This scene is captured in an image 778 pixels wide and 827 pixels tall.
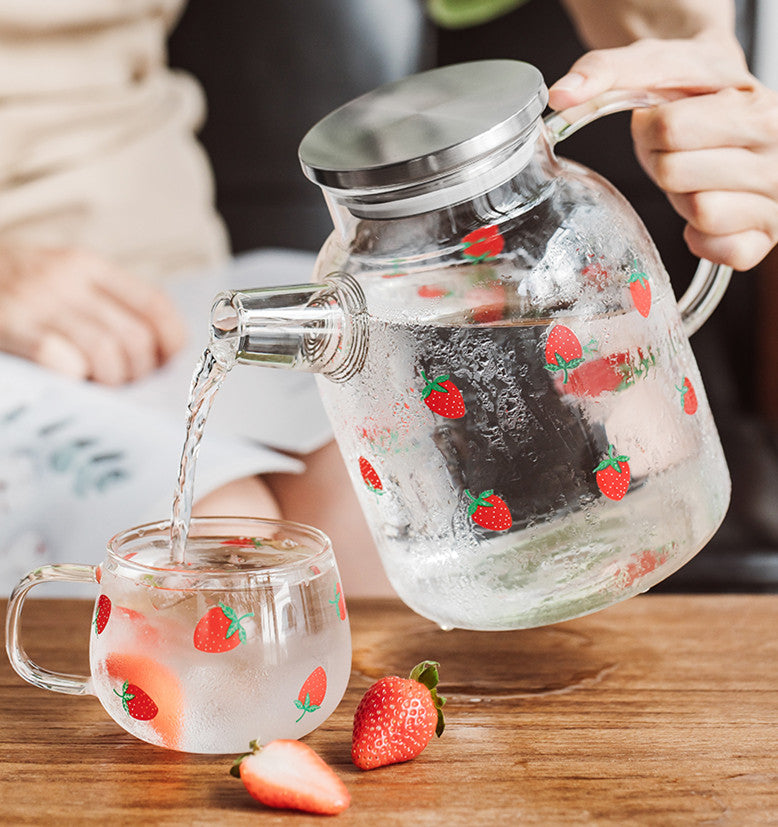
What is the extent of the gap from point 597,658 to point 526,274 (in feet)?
0.88

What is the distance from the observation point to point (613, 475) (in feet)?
1.87

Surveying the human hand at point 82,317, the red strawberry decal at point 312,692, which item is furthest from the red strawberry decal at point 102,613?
the human hand at point 82,317

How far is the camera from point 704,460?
0.62 m

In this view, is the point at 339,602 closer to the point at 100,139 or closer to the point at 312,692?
the point at 312,692

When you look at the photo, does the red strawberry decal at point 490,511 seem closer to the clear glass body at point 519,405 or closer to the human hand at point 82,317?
the clear glass body at point 519,405

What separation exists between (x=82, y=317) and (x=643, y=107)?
2.19 feet

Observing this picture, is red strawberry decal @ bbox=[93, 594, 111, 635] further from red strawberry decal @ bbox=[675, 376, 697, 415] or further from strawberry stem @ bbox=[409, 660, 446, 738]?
red strawberry decal @ bbox=[675, 376, 697, 415]

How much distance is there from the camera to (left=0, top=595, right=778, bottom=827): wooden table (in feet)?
1.58

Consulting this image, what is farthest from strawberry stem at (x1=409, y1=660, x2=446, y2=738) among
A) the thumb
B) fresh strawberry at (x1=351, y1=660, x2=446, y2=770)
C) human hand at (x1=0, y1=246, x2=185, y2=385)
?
human hand at (x1=0, y1=246, x2=185, y2=385)

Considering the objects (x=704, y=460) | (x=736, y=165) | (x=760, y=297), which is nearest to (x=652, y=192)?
(x=760, y=297)

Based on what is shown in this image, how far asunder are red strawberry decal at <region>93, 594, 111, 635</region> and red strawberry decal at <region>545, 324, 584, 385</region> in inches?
10.3

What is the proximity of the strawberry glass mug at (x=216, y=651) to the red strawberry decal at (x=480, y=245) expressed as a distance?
0.60 feet

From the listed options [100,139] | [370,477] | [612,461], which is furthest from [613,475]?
[100,139]

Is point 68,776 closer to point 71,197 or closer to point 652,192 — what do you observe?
point 71,197
